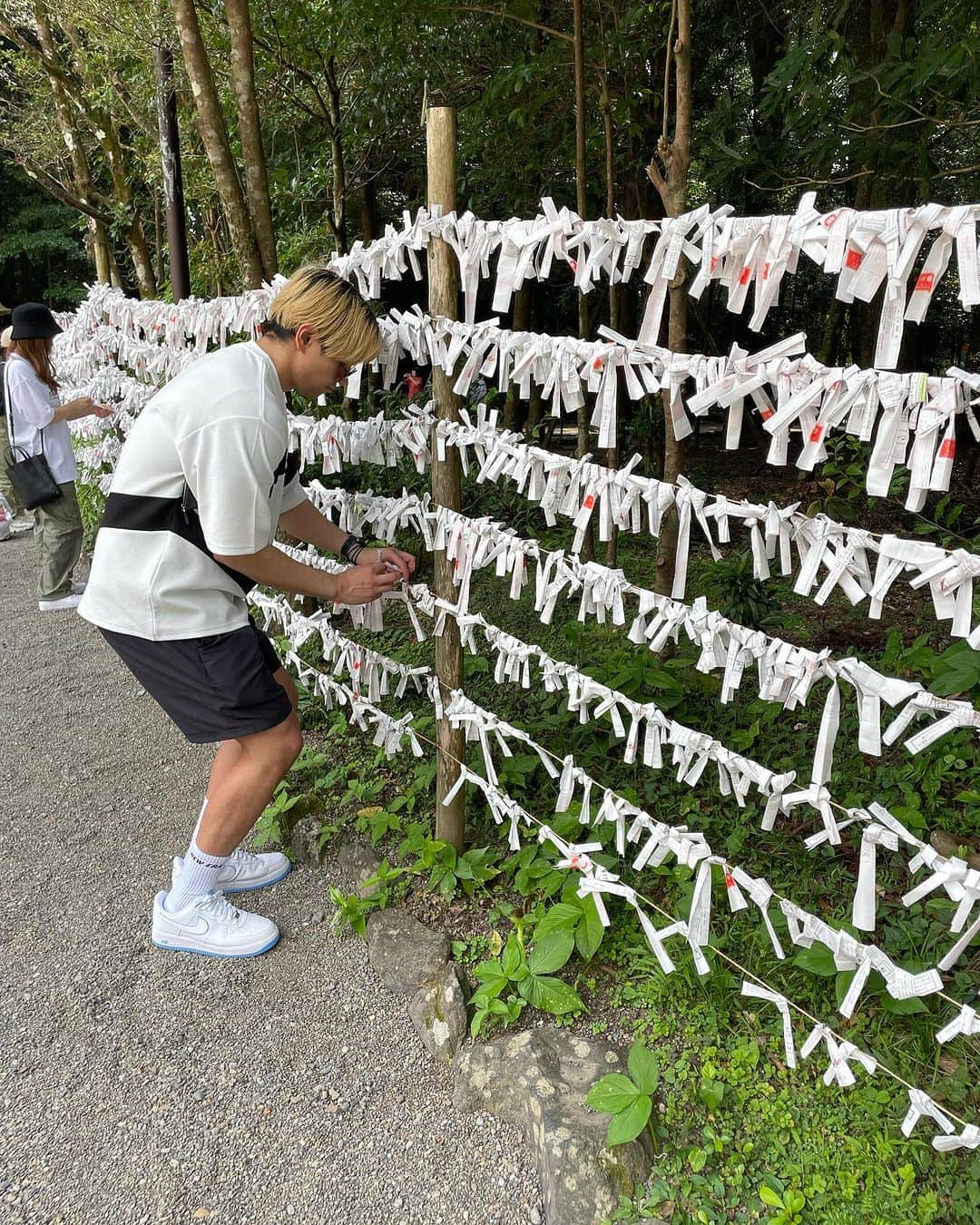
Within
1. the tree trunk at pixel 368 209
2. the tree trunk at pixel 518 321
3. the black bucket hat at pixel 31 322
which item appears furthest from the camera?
Result: the tree trunk at pixel 368 209

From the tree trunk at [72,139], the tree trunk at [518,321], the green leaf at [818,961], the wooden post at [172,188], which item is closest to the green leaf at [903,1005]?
the green leaf at [818,961]

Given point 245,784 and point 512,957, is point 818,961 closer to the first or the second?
point 512,957

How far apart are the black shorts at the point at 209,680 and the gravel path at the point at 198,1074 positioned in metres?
0.71

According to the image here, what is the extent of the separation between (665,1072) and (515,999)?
39cm

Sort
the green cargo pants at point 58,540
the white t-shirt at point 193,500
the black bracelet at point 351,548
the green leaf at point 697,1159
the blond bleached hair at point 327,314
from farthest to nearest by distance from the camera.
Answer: the green cargo pants at point 58,540 < the black bracelet at point 351,548 < the blond bleached hair at point 327,314 < the white t-shirt at point 193,500 < the green leaf at point 697,1159

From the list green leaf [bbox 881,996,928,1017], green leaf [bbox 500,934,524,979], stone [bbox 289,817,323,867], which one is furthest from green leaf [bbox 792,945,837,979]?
stone [bbox 289,817,323,867]

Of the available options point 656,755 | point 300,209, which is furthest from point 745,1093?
point 300,209

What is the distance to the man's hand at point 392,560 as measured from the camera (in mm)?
2252

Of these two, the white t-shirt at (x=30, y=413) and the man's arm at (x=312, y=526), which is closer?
the man's arm at (x=312, y=526)

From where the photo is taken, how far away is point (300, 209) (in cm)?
635

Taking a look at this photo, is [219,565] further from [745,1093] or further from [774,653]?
[745,1093]

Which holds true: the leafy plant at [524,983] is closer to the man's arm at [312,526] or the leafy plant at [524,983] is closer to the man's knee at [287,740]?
the man's knee at [287,740]

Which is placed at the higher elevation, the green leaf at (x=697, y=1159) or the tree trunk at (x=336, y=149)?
the tree trunk at (x=336, y=149)

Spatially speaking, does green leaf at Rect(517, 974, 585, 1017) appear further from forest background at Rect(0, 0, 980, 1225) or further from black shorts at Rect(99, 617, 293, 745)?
black shorts at Rect(99, 617, 293, 745)
